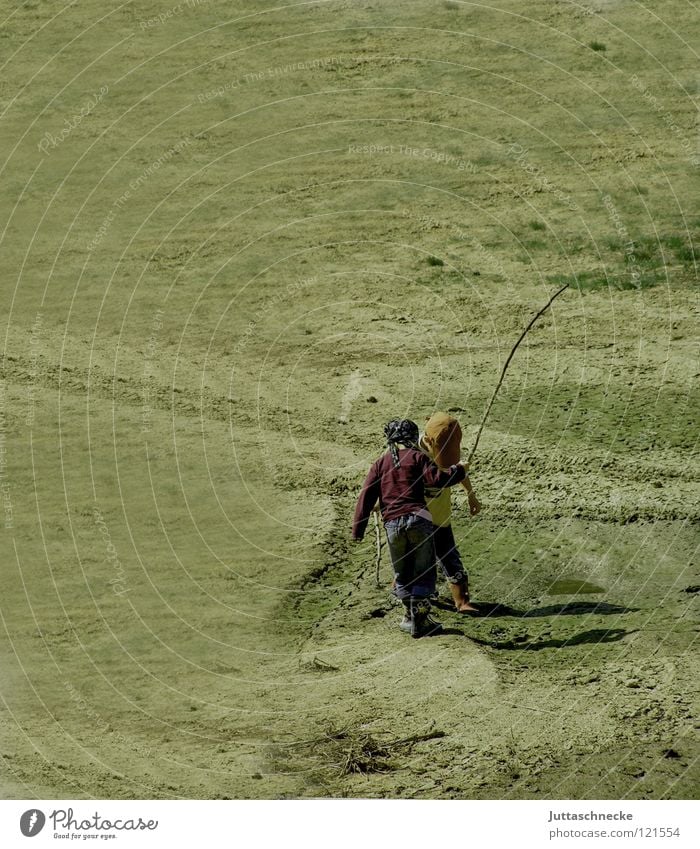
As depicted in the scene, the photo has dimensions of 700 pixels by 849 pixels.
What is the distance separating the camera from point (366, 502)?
16156mm

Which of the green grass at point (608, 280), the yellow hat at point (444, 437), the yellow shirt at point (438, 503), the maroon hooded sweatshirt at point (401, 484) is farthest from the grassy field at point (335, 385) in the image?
the yellow hat at point (444, 437)

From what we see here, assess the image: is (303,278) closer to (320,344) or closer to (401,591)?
(320,344)

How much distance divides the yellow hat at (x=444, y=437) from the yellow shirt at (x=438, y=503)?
108mm

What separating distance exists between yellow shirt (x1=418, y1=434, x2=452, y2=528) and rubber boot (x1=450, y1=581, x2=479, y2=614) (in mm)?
703

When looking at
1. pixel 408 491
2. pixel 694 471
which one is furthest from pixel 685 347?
pixel 408 491

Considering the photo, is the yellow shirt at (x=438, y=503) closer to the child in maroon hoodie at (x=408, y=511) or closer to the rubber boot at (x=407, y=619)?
the child in maroon hoodie at (x=408, y=511)

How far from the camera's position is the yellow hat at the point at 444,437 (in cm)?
1647

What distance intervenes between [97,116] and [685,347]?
41.2 ft

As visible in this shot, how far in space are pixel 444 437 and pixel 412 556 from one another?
1.33 metres

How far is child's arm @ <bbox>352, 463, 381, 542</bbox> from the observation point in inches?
634

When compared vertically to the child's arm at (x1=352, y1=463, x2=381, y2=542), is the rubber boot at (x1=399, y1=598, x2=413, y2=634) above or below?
below

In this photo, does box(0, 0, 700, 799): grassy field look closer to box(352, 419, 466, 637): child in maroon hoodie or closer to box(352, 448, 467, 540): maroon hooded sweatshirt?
box(352, 419, 466, 637): child in maroon hoodie

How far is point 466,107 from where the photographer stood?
28.3m

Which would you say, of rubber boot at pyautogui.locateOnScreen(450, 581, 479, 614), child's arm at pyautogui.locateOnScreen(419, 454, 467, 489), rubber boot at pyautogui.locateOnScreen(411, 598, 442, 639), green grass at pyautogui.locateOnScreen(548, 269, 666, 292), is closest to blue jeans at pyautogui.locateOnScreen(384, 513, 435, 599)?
rubber boot at pyautogui.locateOnScreen(411, 598, 442, 639)
